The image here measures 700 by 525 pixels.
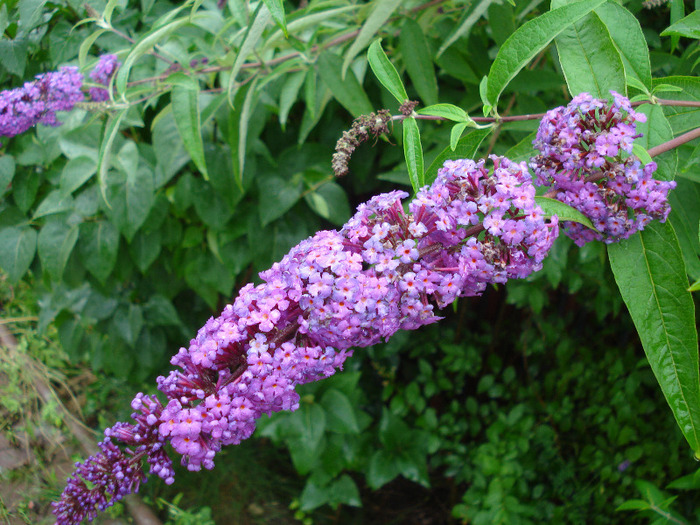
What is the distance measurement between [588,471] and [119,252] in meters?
2.15

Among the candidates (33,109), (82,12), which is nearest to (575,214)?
(33,109)

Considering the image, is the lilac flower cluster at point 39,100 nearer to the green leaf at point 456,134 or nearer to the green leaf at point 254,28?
the green leaf at point 254,28

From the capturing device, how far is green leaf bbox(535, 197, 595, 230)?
2.57ft

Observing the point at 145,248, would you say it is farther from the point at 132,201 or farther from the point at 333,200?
the point at 333,200

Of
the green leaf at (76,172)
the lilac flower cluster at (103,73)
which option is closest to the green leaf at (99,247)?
the green leaf at (76,172)

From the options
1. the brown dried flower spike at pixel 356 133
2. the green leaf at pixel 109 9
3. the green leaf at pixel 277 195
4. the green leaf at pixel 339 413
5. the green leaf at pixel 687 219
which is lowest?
the green leaf at pixel 339 413

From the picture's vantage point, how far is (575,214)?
792 mm

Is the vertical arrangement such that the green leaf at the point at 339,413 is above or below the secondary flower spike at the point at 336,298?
below

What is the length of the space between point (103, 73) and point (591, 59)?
1.33m

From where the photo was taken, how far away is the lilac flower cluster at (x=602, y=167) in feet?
2.60

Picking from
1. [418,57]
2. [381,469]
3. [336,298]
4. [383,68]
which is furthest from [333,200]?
[381,469]

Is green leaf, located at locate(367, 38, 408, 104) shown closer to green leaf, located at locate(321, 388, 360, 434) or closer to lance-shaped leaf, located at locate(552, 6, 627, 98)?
lance-shaped leaf, located at locate(552, 6, 627, 98)

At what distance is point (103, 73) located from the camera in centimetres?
161

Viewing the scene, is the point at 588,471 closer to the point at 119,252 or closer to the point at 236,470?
the point at 236,470
